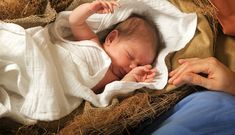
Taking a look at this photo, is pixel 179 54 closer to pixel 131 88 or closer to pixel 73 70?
pixel 131 88

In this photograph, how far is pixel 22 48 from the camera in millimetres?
981

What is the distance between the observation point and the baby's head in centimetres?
116

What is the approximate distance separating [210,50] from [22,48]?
0.53m

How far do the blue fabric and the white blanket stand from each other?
0.31 feet

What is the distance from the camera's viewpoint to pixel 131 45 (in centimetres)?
116

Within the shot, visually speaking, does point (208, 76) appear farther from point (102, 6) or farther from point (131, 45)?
point (102, 6)

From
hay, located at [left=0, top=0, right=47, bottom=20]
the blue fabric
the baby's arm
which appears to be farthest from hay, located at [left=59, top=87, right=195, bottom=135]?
hay, located at [left=0, top=0, right=47, bottom=20]

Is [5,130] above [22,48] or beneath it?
beneath

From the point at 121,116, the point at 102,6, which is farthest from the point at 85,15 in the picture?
the point at 121,116

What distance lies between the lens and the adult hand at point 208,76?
1.04 metres

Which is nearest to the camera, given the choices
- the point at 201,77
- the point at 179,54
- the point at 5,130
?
the point at 5,130

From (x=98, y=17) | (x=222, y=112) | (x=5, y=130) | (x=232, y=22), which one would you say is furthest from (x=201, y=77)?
(x=5, y=130)

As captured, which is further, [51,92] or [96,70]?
[96,70]

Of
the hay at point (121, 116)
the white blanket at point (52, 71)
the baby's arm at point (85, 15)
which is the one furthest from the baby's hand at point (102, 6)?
the hay at point (121, 116)
